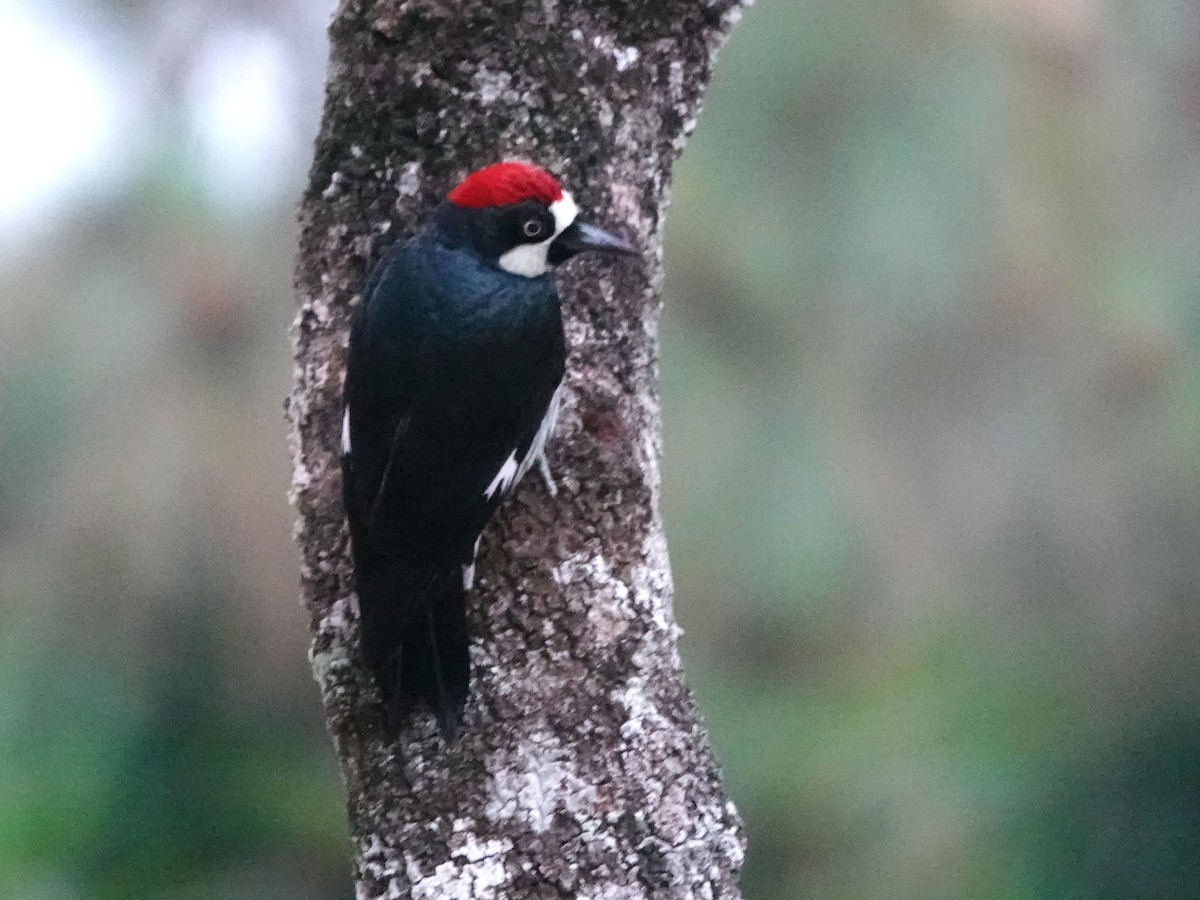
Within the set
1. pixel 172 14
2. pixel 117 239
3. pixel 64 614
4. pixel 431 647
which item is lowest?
pixel 431 647

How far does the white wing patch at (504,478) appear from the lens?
1058mm

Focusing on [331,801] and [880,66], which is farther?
[880,66]

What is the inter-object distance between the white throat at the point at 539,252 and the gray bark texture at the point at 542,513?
0.08 meters

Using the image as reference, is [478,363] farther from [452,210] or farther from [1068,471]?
[1068,471]

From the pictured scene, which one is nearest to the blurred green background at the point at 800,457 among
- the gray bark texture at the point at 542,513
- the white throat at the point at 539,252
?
the gray bark texture at the point at 542,513

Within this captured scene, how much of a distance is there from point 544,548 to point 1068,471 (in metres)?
1.16

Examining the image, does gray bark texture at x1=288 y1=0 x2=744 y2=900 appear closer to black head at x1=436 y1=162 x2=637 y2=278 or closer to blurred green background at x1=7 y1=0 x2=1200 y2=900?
black head at x1=436 y1=162 x2=637 y2=278

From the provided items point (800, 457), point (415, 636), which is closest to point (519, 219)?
point (415, 636)

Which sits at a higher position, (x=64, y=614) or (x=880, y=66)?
(x=880, y=66)

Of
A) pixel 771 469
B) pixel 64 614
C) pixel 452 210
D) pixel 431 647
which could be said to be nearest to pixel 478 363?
pixel 452 210

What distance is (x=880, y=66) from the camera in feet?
6.44

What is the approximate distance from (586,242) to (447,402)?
Answer: 0.19m

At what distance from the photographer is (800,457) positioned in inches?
77.5

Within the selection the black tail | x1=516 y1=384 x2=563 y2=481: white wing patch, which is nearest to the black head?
x1=516 y1=384 x2=563 y2=481: white wing patch
